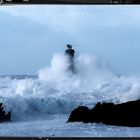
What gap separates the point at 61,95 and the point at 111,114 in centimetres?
37

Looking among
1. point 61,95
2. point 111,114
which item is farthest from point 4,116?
point 111,114

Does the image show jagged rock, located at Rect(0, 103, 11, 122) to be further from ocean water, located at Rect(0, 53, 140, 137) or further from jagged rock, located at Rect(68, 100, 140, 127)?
jagged rock, located at Rect(68, 100, 140, 127)

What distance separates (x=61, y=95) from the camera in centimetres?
269

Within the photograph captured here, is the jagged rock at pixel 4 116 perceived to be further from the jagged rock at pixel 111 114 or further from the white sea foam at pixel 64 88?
the jagged rock at pixel 111 114

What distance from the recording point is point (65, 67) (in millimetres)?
2705

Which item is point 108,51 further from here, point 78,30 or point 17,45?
point 17,45

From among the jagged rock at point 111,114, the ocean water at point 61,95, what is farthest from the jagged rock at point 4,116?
the jagged rock at point 111,114

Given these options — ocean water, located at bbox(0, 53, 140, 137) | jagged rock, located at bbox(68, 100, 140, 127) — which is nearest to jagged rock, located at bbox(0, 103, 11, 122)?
ocean water, located at bbox(0, 53, 140, 137)

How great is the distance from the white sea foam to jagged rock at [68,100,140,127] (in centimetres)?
4

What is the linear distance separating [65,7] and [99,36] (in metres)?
0.31

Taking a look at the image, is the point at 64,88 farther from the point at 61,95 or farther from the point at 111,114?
the point at 111,114

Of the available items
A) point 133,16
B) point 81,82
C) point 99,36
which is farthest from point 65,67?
point 133,16

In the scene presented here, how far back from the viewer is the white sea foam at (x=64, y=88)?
8.74ft

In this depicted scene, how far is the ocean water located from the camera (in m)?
2.66
